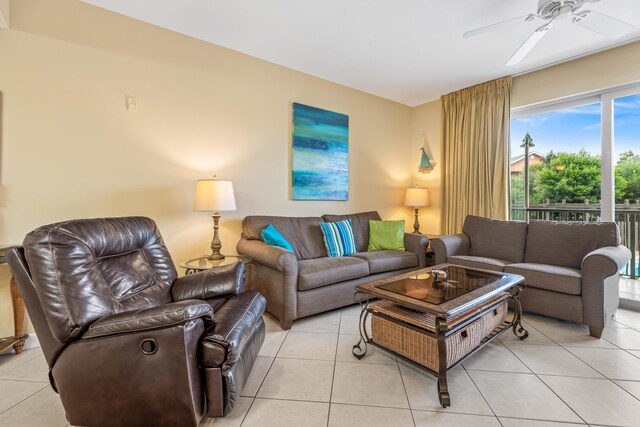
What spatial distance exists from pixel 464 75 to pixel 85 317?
4135 mm

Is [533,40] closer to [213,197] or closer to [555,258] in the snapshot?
[555,258]

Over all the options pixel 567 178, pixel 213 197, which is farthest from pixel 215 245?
pixel 567 178

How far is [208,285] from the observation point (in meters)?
1.88

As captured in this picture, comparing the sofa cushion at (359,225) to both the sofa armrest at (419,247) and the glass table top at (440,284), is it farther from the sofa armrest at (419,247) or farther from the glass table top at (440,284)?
the glass table top at (440,284)

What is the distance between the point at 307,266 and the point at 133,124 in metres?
1.91

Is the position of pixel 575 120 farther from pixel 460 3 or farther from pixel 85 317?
pixel 85 317

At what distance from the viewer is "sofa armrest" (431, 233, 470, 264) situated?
318 centimetres

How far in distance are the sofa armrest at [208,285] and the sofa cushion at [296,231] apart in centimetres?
93

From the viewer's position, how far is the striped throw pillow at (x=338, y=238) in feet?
10.4

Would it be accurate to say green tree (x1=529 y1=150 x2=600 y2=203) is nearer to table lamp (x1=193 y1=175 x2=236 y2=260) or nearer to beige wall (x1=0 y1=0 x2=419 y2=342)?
beige wall (x1=0 y1=0 x2=419 y2=342)

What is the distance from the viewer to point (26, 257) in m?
1.24

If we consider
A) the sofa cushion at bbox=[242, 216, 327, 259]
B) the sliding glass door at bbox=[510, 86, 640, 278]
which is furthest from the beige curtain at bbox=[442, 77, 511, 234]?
the sofa cushion at bbox=[242, 216, 327, 259]

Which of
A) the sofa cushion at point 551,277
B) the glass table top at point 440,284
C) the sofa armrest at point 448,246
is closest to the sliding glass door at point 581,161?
the sofa armrest at point 448,246

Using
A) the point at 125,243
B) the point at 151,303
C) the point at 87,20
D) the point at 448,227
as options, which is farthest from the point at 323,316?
the point at 87,20
